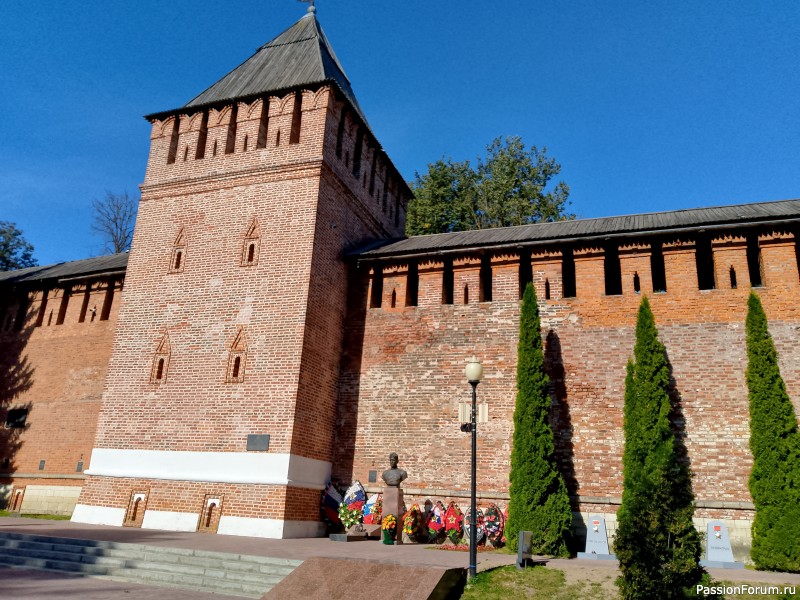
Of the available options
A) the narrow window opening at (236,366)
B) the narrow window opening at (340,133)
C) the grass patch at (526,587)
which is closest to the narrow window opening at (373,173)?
the narrow window opening at (340,133)

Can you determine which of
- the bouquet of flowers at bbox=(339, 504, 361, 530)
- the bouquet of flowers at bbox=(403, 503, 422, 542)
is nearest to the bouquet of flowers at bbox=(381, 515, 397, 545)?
the bouquet of flowers at bbox=(403, 503, 422, 542)

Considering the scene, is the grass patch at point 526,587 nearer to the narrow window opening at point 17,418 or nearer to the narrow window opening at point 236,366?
the narrow window opening at point 236,366

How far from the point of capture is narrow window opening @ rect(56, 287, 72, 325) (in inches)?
692

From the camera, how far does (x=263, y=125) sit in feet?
50.5

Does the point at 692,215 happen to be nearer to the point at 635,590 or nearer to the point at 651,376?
the point at 651,376

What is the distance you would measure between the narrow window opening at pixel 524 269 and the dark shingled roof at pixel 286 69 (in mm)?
5855

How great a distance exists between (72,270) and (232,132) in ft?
21.5

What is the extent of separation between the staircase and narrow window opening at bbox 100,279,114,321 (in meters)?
7.74

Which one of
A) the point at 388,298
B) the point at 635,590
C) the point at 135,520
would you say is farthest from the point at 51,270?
the point at 635,590

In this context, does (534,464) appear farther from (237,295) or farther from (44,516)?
(44,516)

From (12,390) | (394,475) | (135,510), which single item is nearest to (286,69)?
(394,475)

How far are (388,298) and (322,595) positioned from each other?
806 cm

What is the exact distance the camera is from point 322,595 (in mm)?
7312

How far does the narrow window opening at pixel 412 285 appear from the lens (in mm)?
14516
